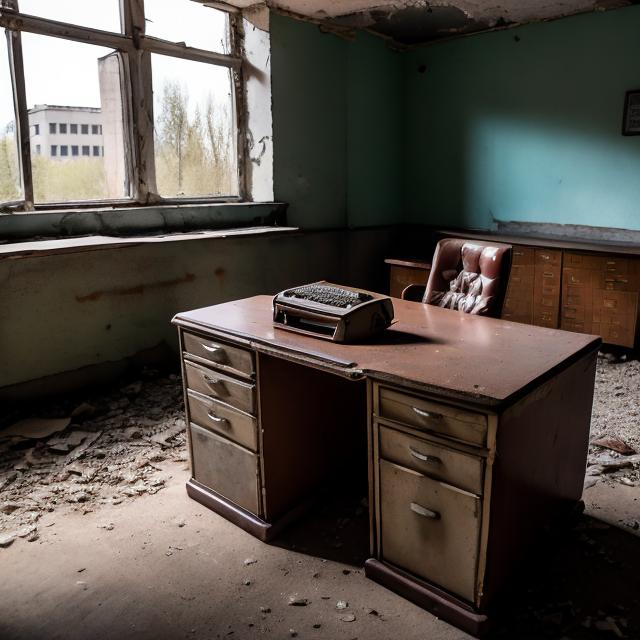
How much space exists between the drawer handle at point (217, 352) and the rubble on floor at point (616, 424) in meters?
1.73

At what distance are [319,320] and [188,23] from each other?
318cm

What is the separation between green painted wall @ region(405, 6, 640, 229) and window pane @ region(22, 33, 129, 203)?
2939mm

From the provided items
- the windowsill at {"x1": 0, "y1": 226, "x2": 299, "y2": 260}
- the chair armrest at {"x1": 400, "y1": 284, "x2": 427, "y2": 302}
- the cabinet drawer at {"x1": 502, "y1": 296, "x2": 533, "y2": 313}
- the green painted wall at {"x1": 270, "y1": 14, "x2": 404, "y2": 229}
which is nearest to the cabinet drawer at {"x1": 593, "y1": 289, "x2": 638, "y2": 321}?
the cabinet drawer at {"x1": 502, "y1": 296, "x2": 533, "y2": 313}

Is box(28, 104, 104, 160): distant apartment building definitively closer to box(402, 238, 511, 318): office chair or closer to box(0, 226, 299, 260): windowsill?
box(0, 226, 299, 260): windowsill

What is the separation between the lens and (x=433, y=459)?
70.7 inches

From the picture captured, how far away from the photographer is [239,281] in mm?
4469

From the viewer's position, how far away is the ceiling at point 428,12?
439 cm

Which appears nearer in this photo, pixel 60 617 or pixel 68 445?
pixel 60 617

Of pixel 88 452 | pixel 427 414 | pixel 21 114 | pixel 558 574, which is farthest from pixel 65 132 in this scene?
pixel 558 574

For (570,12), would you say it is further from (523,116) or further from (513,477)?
(513,477)

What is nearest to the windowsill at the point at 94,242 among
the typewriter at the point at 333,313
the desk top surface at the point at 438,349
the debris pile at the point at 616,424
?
the desk top surface at the point at 438,349

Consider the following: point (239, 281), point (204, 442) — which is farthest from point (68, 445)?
point (239, 281)

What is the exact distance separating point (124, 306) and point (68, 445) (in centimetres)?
105

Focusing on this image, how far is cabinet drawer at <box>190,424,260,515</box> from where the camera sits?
2320 mm
